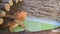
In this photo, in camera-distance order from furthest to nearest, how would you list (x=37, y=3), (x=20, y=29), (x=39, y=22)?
(x=37, y=3)
(x=39, y=22)
(x=20, y=29)

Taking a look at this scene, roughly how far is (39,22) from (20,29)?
21cm

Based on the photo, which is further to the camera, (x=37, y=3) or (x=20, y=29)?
(x=37, y=3)

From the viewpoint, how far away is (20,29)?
1.03 meters

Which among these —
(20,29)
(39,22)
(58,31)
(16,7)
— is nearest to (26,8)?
(16,7)

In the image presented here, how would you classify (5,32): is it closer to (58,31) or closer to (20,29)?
(20,29)

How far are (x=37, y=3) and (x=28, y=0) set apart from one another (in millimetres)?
108

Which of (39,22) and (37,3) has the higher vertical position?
(37,3)

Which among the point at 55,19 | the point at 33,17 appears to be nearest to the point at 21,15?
the point at 33,17

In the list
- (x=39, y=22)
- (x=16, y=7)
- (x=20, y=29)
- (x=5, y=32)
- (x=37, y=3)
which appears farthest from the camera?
(x=37, y=3)

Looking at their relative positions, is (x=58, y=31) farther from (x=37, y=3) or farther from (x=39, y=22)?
(x=37, y=3)

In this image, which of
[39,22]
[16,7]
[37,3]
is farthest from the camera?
[37,3]

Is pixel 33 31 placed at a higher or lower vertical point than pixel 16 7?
lower

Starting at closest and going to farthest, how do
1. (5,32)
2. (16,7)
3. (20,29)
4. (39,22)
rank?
(5,32), (20,29), (39,22), (16,7)

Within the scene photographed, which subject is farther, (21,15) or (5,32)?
(21,15)
